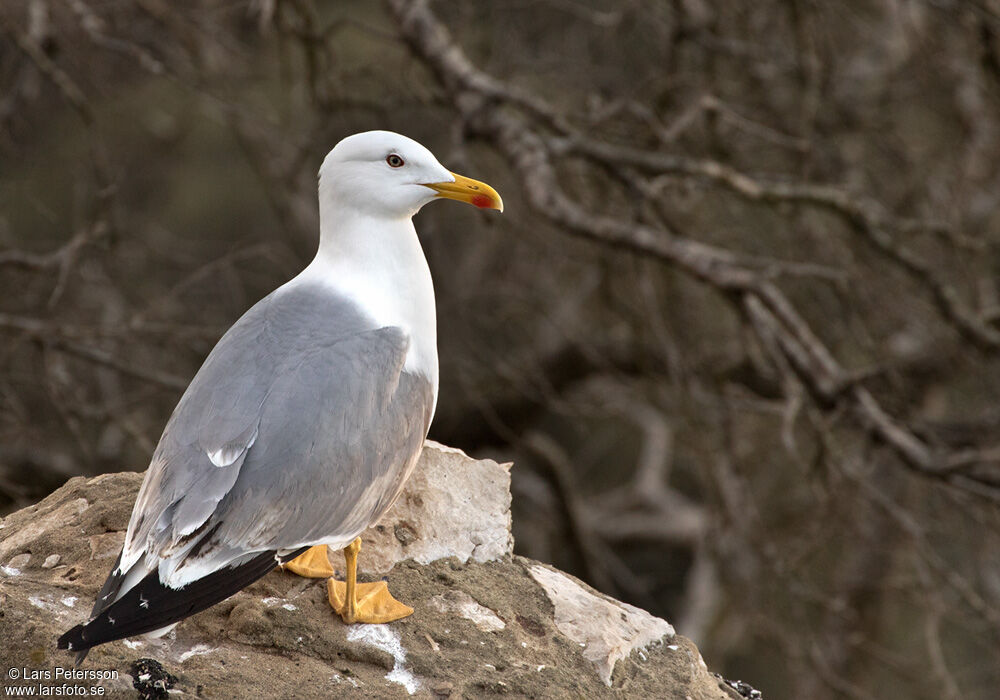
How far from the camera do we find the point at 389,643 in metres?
2.97

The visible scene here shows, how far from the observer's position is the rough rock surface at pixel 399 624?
2.75 meters

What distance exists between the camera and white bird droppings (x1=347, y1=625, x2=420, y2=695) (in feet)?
9.45

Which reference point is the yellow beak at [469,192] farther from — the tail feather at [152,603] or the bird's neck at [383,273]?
the tail feather at [152,603]

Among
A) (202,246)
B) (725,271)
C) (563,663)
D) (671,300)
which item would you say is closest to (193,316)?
(202,246)

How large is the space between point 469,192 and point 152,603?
→ 1.37m

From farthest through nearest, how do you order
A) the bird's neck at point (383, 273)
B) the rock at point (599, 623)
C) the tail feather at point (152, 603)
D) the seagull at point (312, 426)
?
the bird's neck at point (383, 273) < the rock at point (599, 623) < the seagull at point (312, 426) < the tail feather at point (152, 603)

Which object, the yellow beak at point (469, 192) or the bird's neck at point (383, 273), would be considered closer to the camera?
the bird's neck at point (383, 273)

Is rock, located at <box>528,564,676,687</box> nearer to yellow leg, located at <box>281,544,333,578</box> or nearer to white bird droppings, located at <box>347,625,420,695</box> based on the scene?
white bird droppings, located at <box>347,625,420,695</box>

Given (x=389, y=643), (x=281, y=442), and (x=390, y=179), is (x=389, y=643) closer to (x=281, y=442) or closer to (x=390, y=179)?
(x=281, y=442)

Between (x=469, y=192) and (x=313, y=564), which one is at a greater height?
(x=469, y=192)

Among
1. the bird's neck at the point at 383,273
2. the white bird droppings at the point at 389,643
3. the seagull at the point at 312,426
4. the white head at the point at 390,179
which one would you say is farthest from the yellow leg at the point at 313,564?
the white head at the point at 390,179

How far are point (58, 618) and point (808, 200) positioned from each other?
2.98 m

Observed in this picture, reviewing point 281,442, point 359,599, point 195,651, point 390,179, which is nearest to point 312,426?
point 281,442

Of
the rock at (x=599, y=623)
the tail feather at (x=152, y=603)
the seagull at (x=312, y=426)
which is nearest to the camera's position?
the tail feather at (x=152, y=603)
